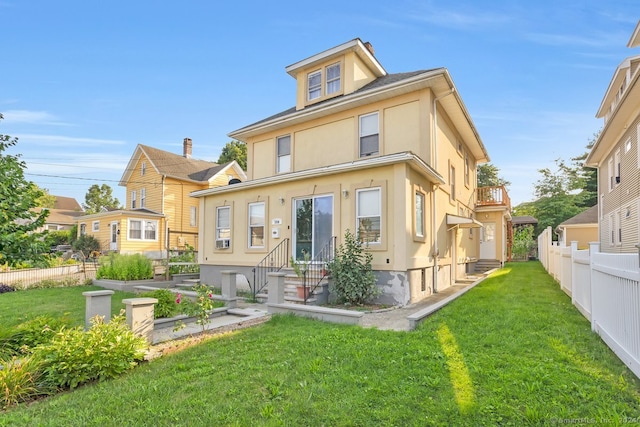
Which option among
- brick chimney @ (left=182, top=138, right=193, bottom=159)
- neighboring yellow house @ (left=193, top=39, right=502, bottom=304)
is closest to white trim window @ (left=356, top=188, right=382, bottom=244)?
neighboring yellow house @ (left=193, top=39, right=502, bottom=304)

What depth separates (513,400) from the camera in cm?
312

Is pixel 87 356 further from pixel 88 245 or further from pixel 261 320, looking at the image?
pixel 88 245

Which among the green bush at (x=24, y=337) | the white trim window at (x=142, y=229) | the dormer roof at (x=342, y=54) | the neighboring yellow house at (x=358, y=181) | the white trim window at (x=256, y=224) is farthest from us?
the white trim window at (x=142, y=229)

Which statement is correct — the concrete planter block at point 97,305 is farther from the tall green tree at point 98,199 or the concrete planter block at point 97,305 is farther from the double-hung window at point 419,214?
the tall green tree at point 98,199

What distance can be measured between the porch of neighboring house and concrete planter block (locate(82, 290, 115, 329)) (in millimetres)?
17973

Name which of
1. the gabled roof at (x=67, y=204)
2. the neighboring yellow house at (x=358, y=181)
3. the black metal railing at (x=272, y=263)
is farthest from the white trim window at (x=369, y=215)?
the gabled roof at (x=67, y=204)

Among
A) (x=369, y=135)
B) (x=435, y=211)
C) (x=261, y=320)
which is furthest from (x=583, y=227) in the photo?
(x=261, y=320)

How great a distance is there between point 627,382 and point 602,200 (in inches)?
685

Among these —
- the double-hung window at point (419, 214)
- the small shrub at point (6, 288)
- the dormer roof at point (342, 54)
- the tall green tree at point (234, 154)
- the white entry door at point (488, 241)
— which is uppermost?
the tall green tree at point (234, 154)

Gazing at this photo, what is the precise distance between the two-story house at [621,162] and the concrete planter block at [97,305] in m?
11.4

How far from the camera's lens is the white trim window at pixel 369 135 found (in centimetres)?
1170

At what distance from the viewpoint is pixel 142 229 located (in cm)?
2442

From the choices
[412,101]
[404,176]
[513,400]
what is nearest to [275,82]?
[412,101]

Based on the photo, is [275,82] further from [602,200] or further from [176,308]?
[602,200]
